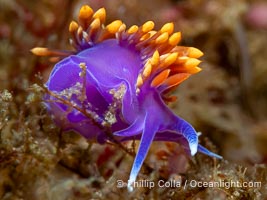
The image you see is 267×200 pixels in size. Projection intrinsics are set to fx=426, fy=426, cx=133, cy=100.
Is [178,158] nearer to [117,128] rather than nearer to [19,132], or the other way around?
[117,128]

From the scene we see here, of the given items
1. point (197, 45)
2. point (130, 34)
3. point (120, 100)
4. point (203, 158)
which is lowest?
point (197, 45)

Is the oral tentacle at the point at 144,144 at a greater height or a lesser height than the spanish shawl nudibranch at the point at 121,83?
lesser

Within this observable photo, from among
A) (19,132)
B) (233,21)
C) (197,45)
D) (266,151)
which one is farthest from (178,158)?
(233,21)

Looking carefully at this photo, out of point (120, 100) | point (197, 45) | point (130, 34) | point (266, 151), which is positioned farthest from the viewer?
point (197, 45)

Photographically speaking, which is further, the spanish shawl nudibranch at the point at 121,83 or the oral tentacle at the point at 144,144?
the spanish shawl nudibranch at the point at 121,83

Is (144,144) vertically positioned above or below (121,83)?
below

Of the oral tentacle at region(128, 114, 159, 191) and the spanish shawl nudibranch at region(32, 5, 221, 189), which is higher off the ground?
the spanish shawl nudibranch at region(32, 5, 221, 189)

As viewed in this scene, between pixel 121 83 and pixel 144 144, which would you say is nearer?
pixel 144 144

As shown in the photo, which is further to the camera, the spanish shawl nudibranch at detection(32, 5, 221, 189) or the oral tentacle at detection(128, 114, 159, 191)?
the spanish shawl nudibranch at detection(32, 5, 221, 189)
